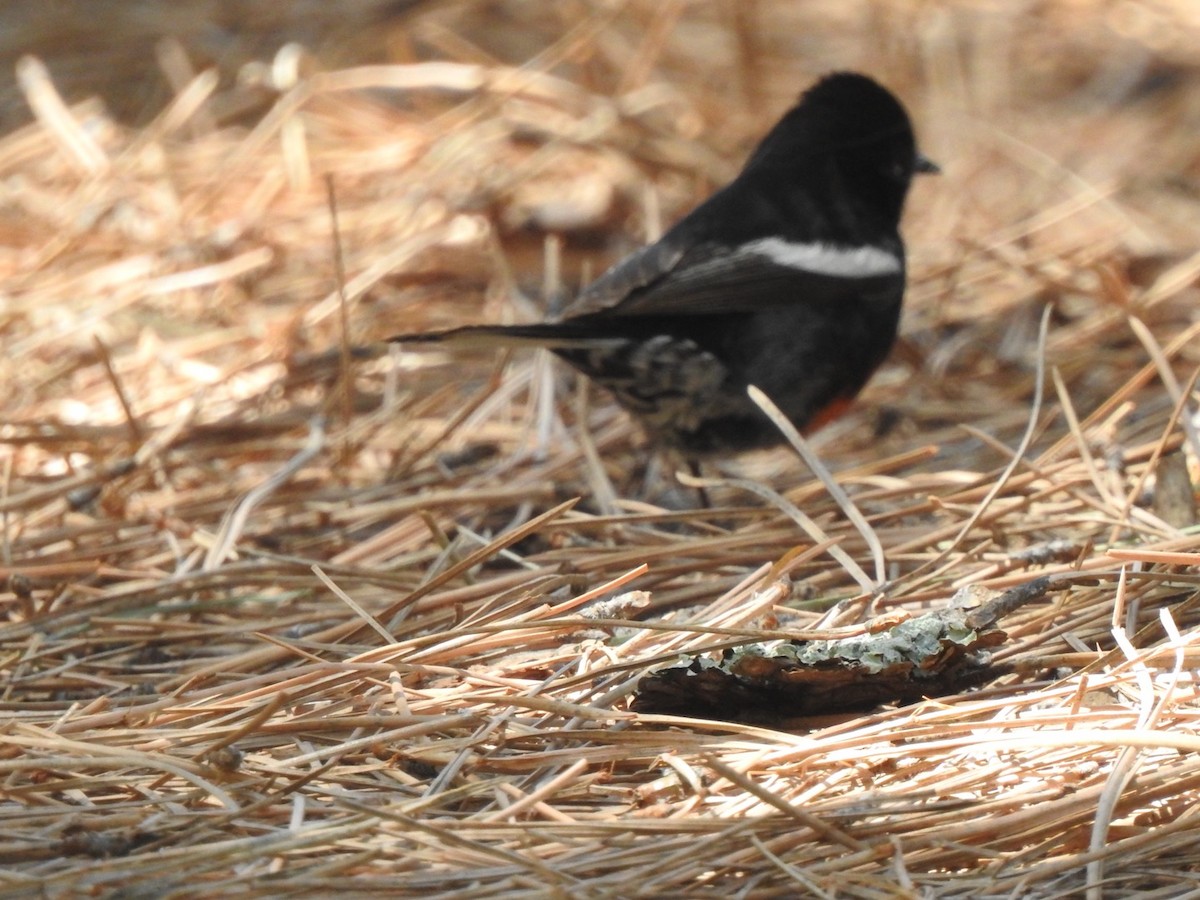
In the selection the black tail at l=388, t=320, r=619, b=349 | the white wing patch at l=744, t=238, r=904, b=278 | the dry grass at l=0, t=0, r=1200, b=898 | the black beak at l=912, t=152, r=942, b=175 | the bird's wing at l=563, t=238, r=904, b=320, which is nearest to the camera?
the dry grass at l=0, t=0, r=1200, b=898

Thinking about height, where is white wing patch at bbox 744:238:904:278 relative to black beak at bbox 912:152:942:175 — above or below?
below

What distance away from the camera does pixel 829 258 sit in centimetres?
335

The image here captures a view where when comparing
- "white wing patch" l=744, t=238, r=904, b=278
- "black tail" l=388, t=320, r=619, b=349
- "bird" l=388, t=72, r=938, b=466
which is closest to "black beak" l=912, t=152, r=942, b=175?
"bird" l=388, t=72, r=938, b=466

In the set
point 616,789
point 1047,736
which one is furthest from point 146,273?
point 1047,736

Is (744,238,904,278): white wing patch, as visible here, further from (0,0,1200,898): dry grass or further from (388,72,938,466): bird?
(0,0,1200,898): dry grass

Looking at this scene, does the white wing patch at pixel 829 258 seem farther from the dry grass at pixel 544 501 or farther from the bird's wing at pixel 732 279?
the dry grass at pixel 544 501

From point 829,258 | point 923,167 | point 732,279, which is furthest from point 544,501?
point 923,167

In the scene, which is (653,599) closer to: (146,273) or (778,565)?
(778,565)

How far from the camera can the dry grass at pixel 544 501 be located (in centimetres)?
156

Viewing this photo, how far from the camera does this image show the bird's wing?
3.03 m

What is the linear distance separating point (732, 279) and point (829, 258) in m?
0.34

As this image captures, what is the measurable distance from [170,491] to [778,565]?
1.61m

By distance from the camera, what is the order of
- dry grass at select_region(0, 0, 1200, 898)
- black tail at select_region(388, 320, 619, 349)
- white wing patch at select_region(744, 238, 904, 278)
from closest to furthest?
dry grass at select_region(0, 0, 1200, 898) → black tail at select_region(388, 320, 619, 349) → white wing patch at select_region(744, 238, 904, 278)

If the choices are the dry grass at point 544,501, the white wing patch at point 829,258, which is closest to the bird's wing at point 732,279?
the white wing patch at point 829,258
